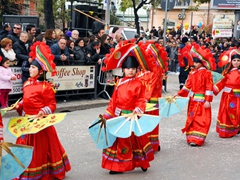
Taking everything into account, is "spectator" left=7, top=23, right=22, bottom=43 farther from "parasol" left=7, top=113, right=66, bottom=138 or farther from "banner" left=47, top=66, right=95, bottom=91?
"parasol" left=7, top=113, right=66, bottom=138

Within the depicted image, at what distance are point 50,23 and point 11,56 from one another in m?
7.97

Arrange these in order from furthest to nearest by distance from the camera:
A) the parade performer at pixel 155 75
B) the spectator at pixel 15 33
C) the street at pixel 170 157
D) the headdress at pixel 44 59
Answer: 1. the spectator at pixel 15 33
2. the parade performer at pixel 155 75
3. the street at pixel 170 157
4. the headdress at pixel 44 59

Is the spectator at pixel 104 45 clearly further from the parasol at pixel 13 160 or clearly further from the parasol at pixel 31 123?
the parasol at pixel 13 160

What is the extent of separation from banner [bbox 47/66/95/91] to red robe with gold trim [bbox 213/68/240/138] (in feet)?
13.6

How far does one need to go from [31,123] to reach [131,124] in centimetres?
125

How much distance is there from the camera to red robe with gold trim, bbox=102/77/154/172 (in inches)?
231

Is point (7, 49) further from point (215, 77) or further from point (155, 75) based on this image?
point (215, 77)

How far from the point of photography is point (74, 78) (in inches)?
452

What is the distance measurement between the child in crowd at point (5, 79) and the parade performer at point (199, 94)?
378cm

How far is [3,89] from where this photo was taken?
9.38 metres

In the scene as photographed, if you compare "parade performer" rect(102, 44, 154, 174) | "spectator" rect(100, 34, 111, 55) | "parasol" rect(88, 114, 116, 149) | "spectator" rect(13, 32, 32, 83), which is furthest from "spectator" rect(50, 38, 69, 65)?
"parasol" rect(88, 114, 116, 149)

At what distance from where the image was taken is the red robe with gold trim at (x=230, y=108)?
8.89m

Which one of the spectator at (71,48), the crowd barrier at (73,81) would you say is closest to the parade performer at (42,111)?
the crowd barrier at (73,81)

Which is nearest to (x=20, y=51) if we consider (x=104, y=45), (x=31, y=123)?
(x=104, y=45)
